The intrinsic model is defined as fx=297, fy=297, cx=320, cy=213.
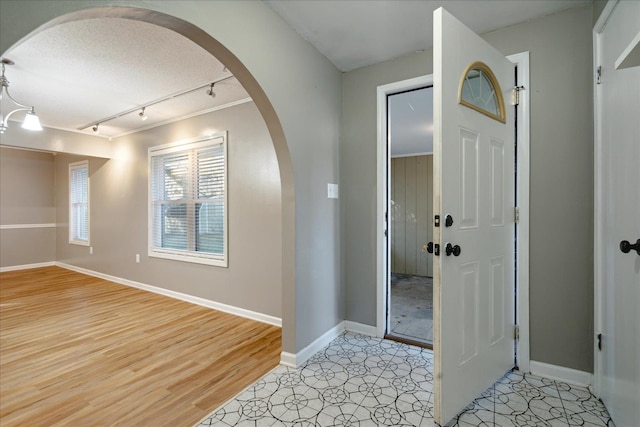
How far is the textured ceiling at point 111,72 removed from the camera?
2.13m

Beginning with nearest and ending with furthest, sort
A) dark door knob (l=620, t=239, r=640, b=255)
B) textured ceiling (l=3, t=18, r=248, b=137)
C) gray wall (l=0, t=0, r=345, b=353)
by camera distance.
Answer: dark door knob (l=620, t=239, r=640, b=255), gray wall (l=0, t=0, r=345, b=353), textured ceiling (l=3, t=18, r=248, b=137)

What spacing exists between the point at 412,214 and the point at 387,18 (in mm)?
4463

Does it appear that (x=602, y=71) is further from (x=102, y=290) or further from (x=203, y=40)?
(x=102, y=290)

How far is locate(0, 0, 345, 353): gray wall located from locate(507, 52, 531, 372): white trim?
1388 millimetres

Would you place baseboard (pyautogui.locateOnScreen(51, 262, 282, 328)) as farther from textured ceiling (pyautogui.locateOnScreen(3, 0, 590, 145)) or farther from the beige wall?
the beige wall

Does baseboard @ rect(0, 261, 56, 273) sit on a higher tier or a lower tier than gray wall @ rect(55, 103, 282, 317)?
lower

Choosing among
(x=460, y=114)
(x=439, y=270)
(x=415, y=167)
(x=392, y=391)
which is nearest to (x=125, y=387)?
(x=392, y=391)

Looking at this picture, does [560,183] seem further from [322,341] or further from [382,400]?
[322,341]

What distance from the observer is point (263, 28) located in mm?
1912

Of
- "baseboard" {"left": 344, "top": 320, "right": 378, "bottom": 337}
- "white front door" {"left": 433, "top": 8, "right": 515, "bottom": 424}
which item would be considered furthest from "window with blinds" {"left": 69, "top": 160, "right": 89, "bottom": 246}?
"white front door" {"left": 433, "top": 8, "right": 515, "bottom": 424}

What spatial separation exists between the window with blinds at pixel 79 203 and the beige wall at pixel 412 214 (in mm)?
5829

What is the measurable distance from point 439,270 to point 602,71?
1.50m

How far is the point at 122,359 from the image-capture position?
7.75ft

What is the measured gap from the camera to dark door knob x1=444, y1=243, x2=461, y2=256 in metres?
1.54
